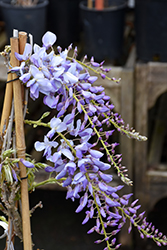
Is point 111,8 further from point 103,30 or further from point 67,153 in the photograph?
point 67,153

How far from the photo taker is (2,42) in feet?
8.01

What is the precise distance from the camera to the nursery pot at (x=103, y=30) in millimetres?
1956

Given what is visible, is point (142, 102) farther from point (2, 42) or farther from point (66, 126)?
point (66, 126)

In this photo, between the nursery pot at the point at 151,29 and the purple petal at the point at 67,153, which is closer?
the purple petal at the point at 67,153

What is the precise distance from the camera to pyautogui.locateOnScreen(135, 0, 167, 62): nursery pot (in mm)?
1846

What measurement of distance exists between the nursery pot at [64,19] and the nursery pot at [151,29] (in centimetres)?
51

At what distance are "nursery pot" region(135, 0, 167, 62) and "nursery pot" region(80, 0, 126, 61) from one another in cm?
10

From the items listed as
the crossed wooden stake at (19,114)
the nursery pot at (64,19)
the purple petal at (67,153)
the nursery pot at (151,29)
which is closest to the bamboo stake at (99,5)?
the nursery pot at (151,29)

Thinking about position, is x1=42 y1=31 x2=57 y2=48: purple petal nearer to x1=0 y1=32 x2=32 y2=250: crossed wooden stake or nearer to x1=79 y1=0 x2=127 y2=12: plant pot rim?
x1=0 y1=32 x2=32 y2=250: crossed wooden stake

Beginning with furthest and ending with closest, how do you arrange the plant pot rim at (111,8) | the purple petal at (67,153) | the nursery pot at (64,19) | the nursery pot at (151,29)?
the nursery pot at (64,19) → the plant pot rim at (111,8) → the nursery pot at (151,29) → the purple petal at (67,153)

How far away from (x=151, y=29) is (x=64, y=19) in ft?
2.09

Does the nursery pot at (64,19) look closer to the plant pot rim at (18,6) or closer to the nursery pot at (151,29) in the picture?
the plant pot rim at (18,6)

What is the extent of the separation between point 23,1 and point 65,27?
358mm

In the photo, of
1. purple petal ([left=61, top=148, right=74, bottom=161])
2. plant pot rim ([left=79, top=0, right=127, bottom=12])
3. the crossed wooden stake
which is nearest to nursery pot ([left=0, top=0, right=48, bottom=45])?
plant pot rim ([left=79, top=0, right=127, bottom=12])
